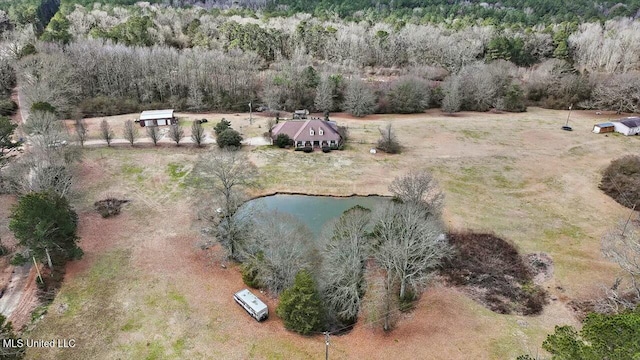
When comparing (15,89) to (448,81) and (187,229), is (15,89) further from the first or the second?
(448,81)

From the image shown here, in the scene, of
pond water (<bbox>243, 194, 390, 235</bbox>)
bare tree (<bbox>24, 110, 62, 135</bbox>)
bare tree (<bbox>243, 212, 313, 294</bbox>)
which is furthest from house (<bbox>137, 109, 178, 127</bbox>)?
bare tree (<bbox>243, 212, 313, 294</bbox>)

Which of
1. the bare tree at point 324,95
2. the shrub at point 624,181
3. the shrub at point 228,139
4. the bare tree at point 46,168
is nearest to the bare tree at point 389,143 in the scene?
the bare tree at point 324,95

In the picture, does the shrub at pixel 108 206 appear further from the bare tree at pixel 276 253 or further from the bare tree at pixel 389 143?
the bare tree at pixel 389 143

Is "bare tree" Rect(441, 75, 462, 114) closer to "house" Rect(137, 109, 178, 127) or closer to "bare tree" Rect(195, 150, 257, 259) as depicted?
"house" Rect(137, 109, 178, 127)

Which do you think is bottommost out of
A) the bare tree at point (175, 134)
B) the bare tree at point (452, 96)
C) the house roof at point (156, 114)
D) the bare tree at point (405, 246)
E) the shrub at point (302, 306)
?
the shrub at point (302, 306)

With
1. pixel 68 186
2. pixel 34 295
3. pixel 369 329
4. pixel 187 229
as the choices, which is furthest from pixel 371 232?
pixel 68 186

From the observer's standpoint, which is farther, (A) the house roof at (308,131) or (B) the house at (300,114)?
(B) the house at (300,114)

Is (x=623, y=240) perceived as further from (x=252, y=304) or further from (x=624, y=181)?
(x=252, y=304)
